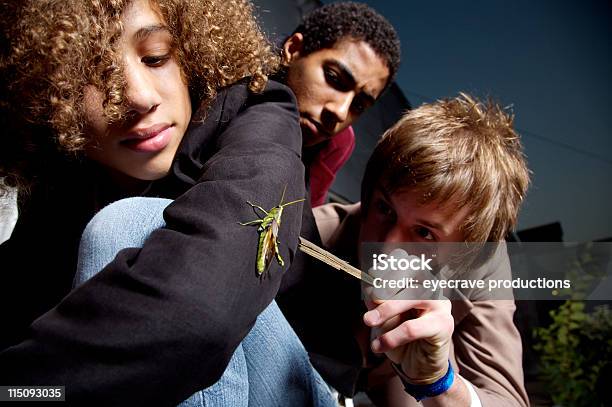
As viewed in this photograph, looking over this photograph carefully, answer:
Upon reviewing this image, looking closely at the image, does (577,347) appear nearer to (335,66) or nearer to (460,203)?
(460,203)

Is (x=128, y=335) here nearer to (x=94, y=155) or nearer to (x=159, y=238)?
(x=159, y=238)

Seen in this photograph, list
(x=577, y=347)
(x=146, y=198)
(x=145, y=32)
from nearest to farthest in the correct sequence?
(x=146, y=198)
(x=145, y=32)
(x=577, y=347)

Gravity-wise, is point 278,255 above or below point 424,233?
below

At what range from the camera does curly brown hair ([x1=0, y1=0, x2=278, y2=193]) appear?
91cm

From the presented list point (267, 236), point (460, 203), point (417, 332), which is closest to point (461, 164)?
point (460, 203)

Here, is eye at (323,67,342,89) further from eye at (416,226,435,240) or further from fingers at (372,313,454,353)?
fingers at (372,313,454,353)

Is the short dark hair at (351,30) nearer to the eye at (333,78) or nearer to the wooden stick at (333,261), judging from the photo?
the eye at (333,78)

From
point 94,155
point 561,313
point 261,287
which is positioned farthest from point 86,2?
point 561,313

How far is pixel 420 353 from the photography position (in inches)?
34.1

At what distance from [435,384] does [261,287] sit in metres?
0.41

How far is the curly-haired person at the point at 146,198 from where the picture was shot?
0.62 metres

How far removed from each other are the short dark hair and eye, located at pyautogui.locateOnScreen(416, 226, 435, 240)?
70 cm

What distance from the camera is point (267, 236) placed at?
2.43 feet

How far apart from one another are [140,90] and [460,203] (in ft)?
2.44
